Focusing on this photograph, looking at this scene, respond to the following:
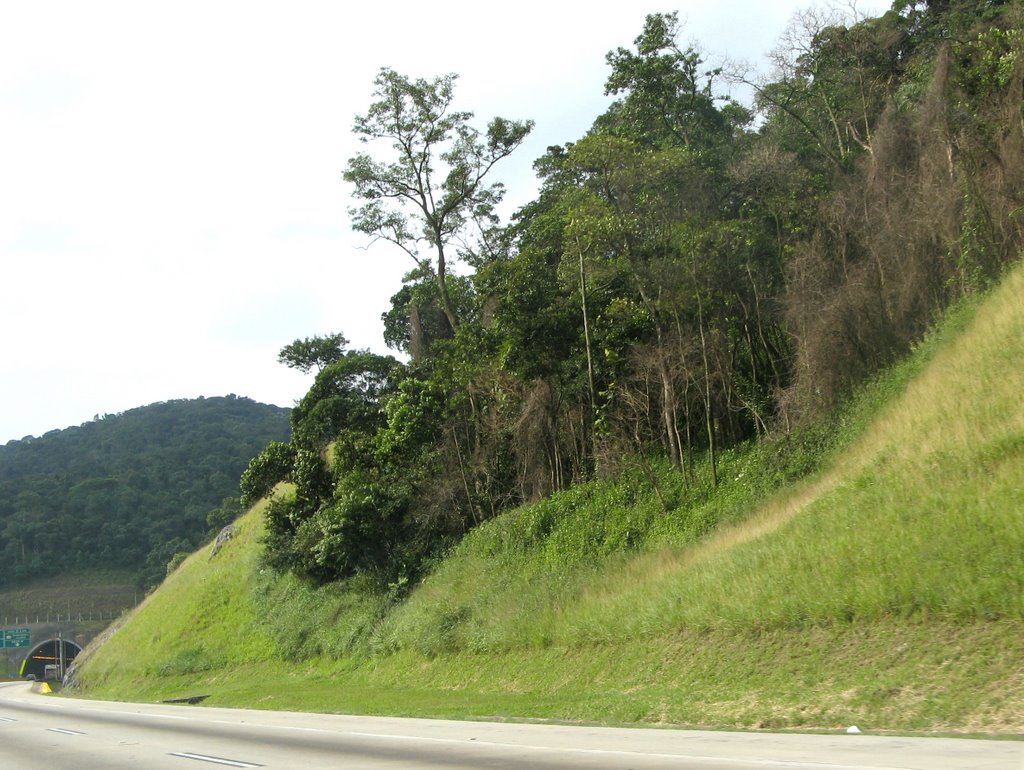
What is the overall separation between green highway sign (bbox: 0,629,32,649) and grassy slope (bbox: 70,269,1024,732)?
59924 mm

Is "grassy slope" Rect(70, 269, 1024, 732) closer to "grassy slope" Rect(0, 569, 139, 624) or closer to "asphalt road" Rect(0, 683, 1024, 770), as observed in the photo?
"asphalt road" Rect(0, 683, 1024, 770)

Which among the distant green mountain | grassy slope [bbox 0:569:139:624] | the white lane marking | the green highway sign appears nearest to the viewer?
the white lane marking

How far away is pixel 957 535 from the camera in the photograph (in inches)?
613

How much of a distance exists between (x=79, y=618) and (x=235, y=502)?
1979 cm

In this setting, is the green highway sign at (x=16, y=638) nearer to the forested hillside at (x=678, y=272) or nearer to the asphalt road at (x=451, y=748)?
the forested hillside at (x=678, y=272)

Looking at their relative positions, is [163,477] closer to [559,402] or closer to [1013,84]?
[559,402]

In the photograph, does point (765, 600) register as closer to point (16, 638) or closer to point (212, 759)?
point (212, 759)

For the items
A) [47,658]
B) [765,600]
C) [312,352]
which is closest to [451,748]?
[765,600]

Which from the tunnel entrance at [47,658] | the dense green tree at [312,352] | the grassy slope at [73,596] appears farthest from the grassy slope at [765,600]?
the grassy slope at [73,596]

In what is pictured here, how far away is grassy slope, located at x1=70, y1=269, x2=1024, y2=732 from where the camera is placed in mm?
13859

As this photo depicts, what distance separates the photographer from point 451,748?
42.5ft

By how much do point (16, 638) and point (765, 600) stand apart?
84053 mm

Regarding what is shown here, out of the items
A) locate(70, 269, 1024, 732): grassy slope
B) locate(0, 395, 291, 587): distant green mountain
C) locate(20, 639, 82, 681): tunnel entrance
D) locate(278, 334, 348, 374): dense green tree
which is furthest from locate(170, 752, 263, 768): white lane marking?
locate(20, 639, 82, 681): tunnel entrance

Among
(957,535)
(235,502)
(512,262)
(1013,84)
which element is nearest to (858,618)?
(957,535)
